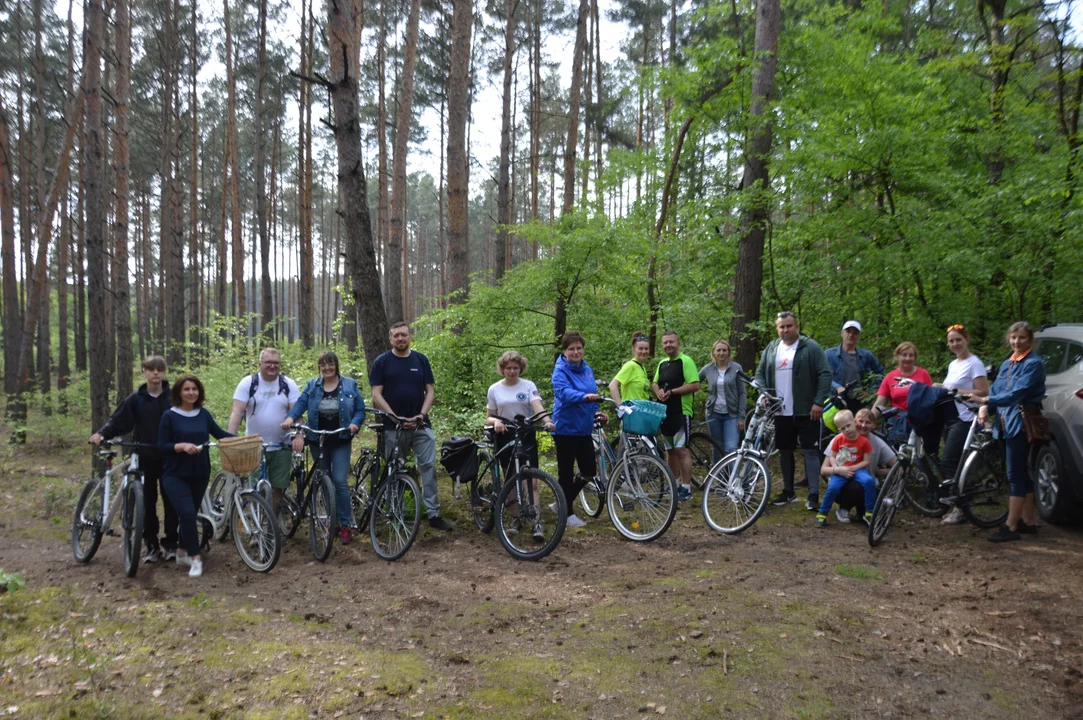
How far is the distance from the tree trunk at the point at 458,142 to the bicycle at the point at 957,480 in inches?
298

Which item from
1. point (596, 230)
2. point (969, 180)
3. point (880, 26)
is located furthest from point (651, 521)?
point (880, 26)

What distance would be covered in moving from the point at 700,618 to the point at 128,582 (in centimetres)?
449

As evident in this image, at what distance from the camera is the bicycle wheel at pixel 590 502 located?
24.3ft

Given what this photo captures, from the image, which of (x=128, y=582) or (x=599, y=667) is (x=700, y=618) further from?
(x=128, y=582)

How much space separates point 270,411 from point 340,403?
0.77 metres

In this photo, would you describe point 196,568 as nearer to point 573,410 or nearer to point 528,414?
point 528,414

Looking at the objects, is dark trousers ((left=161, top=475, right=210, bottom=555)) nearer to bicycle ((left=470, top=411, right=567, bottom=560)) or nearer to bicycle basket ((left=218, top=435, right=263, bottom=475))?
bicycle basket ((left=218, top=435, right=263, bottom=475))

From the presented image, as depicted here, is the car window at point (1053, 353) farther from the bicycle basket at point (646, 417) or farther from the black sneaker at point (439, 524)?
the black sneaker at point (439, 524)

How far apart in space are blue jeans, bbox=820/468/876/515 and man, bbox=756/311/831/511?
57 cm

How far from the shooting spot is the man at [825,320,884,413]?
8.10 meters

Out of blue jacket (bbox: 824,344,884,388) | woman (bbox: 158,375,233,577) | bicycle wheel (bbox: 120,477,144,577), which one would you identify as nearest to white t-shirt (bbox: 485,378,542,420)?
woman (bbox: 158,375,233,577)

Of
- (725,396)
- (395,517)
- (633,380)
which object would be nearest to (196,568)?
(395,517)

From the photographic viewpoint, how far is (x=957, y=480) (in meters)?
6.53

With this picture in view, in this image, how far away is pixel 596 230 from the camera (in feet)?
33.9
